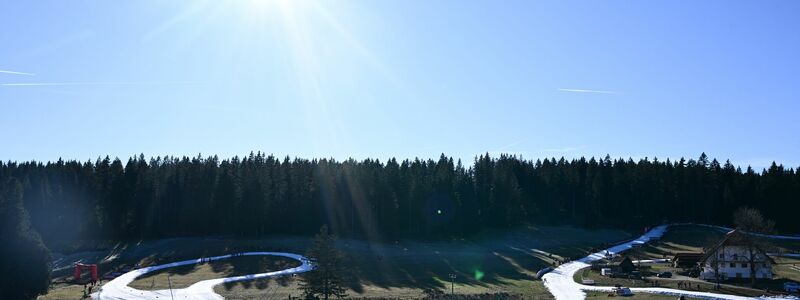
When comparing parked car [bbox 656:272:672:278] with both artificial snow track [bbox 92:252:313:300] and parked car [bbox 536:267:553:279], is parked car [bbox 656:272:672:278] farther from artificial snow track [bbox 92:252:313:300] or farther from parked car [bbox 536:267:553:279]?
artificial snow track [bbox 92:252:313:300]

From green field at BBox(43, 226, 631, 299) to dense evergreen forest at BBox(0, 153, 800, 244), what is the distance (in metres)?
6.19

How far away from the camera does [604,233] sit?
372 ft

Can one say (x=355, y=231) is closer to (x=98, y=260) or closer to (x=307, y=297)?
(x=98, y=260)

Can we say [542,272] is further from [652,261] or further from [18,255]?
[18,255]

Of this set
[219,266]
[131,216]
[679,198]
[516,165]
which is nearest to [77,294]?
[219,266]

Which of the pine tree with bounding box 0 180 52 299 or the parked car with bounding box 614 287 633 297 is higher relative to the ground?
the pine tree with bounding box 0 180 52 299

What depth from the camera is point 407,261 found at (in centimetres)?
8081

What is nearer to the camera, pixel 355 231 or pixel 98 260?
pixel 98 260

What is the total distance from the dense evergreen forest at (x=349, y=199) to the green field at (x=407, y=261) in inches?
244

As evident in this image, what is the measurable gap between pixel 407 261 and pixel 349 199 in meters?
27.3

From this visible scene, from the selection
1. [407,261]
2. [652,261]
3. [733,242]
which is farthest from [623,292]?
[407,261]

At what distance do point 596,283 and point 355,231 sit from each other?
48088 millimetres

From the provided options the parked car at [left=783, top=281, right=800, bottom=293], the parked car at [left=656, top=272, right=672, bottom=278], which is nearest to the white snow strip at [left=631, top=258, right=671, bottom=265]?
the parked car at [left=656, top=272, right=672, bottom=278]

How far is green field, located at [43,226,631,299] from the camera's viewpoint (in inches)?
2386
